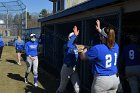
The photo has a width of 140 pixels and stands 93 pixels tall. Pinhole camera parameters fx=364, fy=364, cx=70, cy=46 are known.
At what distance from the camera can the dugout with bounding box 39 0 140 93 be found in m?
8.24

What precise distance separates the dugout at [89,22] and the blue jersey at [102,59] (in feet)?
5.71

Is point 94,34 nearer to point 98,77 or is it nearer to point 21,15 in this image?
point 98,77

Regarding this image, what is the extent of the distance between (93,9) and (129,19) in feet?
3.38

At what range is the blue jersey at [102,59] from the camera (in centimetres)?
618

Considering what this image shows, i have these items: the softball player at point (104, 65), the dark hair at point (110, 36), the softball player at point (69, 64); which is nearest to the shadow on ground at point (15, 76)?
the softball player at point (69, 64)

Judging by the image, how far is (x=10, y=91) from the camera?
38.6ft

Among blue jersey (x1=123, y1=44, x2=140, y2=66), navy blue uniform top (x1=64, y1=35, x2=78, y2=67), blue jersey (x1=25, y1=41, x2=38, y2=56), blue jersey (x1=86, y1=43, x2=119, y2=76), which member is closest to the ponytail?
blue jersey (x1=86, y1=43, x2=119, y2=76)

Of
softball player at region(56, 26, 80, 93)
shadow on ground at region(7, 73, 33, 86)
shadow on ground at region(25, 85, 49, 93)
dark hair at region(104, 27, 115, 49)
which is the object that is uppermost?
dark hair at region(104, 27, 115, 49)

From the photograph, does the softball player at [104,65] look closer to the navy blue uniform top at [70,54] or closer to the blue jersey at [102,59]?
the blue jersey at [102,59]

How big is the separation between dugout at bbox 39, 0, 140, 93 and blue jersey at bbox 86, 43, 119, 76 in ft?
5.71

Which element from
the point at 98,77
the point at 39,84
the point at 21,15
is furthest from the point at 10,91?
the point at 21,15

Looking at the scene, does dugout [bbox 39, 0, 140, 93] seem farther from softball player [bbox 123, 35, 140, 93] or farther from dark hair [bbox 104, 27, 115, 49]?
dark hair [bbox 104, 27, 115, 49]

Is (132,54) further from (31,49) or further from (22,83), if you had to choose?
(22,83)

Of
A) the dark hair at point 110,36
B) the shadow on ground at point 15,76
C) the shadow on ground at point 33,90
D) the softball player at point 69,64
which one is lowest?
the shadow on ground at point 33,90
